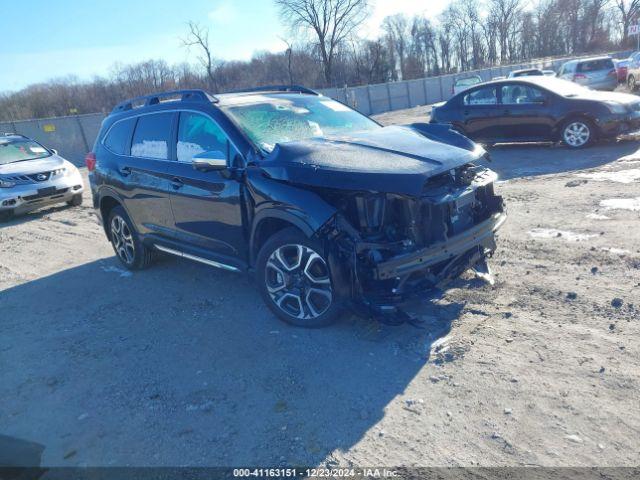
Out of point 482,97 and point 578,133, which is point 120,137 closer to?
point 482,97

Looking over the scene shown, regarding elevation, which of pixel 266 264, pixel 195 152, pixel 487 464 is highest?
pixel 195 152

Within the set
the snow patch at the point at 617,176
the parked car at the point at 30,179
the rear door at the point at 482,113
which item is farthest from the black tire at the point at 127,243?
the rear door at the point at 482,113

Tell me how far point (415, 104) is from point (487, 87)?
31014 mm

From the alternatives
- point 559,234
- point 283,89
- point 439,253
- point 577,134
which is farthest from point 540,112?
point 439,253

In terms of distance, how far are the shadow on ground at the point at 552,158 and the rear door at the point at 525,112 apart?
427 millimetres

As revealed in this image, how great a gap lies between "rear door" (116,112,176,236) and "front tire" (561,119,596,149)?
8.78 m

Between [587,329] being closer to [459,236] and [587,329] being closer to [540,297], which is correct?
[540,297]

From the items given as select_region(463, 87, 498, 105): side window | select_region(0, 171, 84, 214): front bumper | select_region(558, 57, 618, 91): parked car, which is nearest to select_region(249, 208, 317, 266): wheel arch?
select_region(0, 171, 84, 214): front bumper

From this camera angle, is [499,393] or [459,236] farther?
[459,236]

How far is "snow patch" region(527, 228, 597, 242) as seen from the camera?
224 inches

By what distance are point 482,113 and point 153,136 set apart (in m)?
8.77

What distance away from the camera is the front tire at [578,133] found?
35.1 ft

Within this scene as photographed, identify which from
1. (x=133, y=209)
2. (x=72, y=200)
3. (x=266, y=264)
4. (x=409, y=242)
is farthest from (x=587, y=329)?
(x=72, y=200)

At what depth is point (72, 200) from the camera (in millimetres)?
11258
